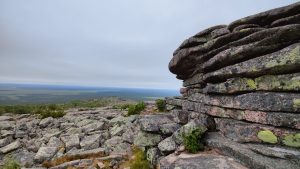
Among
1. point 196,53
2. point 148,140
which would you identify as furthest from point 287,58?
point 148,140

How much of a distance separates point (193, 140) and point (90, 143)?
9.88 metres

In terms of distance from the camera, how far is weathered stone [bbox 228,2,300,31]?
957 cm

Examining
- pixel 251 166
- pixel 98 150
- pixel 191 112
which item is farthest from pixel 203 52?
pixel 98 150

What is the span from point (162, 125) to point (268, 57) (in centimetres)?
751

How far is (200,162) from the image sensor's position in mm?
9250

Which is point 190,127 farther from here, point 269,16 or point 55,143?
point 55,143

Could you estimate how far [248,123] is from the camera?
32.7 feet

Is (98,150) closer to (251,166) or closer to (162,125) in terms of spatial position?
(162,125)

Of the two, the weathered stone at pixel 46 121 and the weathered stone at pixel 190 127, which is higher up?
the weathered stone at pixel 190 127

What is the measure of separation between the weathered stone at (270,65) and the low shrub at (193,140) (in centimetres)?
334

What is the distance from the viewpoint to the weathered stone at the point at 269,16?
31.4ft

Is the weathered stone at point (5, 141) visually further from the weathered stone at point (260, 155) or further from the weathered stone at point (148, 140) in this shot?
the weathered stone at point (260, 155)

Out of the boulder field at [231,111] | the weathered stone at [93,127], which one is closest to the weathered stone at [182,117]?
the boulder field at [231,111]

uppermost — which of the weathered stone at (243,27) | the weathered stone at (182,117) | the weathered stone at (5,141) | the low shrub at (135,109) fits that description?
the weathered stone at (243,27)
